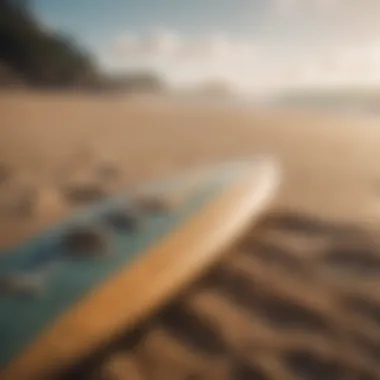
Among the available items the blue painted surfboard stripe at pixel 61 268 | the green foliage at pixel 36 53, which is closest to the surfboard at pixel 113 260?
the blue painted surfboard stripe at pixel 61 268

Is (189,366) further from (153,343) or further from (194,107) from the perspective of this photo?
(194,107)

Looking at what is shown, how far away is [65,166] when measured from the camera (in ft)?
4.19

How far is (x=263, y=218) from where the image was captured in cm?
124

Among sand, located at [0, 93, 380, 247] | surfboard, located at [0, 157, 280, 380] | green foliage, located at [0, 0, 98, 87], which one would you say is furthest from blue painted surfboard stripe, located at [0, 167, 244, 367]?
green foliage, located at [0, 0, 98, 87]

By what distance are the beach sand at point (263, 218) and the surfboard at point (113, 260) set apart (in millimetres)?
57

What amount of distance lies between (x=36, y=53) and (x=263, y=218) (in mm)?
752

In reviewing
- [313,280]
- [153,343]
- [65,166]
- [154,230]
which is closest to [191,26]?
[65,166]

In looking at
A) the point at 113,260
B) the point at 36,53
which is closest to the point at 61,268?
the point at 113,260

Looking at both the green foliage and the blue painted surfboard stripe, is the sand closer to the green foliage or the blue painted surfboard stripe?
the green foliage

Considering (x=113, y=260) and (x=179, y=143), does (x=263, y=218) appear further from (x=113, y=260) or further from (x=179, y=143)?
(x=113, y=260)

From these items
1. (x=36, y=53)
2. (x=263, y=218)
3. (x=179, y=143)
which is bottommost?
(x=263, y=218)

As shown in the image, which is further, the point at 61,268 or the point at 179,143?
the point at 179,143

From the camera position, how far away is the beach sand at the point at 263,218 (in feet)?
2.64

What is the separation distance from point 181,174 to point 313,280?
A: 1.45 ft
